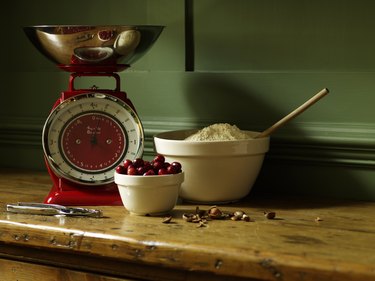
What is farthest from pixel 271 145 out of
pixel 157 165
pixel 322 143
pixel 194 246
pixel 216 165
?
pixel 194 246

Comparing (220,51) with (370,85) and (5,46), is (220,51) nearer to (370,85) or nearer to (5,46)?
(370,85)

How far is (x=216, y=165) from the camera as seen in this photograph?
A: 4.36 feet

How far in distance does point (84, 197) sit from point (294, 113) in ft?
1.42

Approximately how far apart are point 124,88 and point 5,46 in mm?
400

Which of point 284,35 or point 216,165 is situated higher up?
point 284,35

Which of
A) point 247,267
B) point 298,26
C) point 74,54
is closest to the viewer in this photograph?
point 247,267

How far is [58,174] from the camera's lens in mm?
1386

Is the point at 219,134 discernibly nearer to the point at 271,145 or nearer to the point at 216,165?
the point at 216,165

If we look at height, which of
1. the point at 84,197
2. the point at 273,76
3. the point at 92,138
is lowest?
the point at 84,197

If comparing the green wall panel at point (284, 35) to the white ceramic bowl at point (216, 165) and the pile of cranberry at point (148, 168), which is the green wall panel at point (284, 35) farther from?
the pile of cranberry at point (148, 168)

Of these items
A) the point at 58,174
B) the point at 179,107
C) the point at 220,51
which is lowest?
the point at 58,174

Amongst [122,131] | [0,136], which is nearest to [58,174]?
[122,131]

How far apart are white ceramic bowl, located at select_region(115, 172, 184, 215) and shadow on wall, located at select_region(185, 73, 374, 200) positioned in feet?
1.02

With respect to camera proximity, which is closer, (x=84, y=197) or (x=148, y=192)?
(x=148, y=192)
